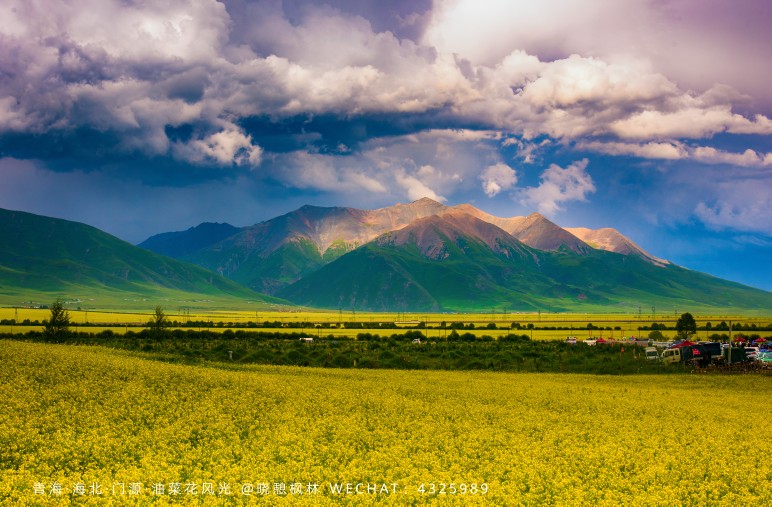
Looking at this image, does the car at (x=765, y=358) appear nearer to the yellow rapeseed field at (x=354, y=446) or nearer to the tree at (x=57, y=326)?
the yellow rapeseed field at (x=354, y=446)

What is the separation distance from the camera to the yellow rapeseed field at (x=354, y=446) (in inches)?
697

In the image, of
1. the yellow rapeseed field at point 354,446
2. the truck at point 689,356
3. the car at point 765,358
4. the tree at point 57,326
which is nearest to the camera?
the yellow rapeseed field at point 354,446

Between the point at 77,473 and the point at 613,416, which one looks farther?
the point at 613,416

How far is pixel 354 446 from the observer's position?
23359mm

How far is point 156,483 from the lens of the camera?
17.8 meters

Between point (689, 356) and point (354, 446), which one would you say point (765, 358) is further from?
point (354, 446)

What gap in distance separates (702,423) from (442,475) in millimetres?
19953

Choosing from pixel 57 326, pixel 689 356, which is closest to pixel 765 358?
pixel 689 356

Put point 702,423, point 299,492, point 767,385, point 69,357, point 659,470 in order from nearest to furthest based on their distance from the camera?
1. point 299,492
2. point 659,470
3. point 702,423
4. point 69,357
5. point 767,385

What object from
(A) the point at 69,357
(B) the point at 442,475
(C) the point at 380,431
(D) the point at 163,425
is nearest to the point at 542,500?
(B) the point at 442,475

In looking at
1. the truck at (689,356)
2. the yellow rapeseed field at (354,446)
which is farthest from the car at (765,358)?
the yellow rapeseed field at (354,446)

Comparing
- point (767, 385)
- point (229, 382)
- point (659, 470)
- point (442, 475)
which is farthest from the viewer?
point (767, 385)

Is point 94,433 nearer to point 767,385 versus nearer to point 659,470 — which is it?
point 659,470

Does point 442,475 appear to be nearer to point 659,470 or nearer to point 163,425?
point 659,470
